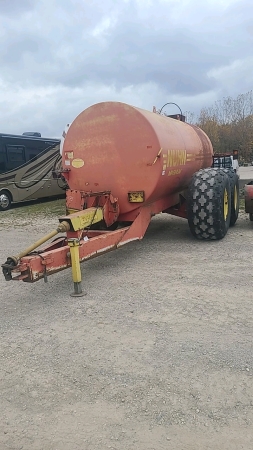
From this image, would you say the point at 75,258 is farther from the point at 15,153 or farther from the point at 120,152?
the point at 15,153

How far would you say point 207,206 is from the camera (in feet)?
22.1

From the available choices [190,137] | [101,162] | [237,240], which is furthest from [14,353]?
[190,137]

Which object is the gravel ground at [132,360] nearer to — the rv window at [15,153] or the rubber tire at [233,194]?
the rubber tire at [233,194]

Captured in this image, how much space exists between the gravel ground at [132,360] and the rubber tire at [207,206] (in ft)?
3.77

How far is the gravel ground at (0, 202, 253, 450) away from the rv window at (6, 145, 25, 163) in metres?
10.3

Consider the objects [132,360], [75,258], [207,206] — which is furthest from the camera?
[207,206]

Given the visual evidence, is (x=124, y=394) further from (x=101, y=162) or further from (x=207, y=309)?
(x=101, y=162)

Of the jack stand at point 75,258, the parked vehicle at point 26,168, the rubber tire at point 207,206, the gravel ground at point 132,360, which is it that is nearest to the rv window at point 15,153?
the parked vehicle at point 26,168

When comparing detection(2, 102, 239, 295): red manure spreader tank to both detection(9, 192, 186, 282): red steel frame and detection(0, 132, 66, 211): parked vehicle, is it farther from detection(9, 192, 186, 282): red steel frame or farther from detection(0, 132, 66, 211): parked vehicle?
detection(0, 132, 66, 211): parked vehicle

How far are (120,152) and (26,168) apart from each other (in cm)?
1041

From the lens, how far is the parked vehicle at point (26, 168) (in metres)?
14.8

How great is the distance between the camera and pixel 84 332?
383 centimetres

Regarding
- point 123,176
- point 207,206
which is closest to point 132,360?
point 123,176

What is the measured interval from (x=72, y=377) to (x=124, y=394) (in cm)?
48
